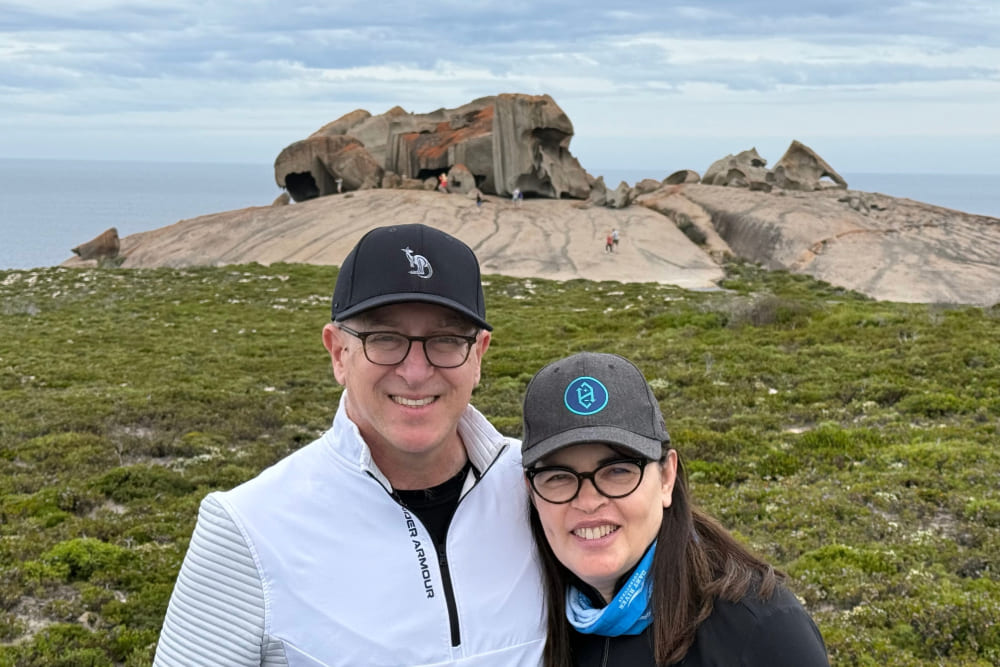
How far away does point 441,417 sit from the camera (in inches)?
127

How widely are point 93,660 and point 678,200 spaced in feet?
180

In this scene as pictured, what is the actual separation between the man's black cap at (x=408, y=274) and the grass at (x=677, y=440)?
524cm

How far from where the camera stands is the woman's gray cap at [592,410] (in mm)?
3115

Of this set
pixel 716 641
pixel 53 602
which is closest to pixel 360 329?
pixel 716 641

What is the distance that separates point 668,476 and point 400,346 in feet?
3.62

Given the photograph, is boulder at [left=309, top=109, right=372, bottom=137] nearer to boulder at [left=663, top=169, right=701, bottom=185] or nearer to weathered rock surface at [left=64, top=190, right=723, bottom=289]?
weathered rock surface at [left=64, top=190, right=723, bottom=289]

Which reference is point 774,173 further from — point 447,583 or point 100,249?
point 447,583

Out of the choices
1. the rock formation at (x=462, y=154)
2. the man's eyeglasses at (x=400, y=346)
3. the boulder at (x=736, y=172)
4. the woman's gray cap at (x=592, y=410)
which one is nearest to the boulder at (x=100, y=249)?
the rock formation at (x=462, y=154)

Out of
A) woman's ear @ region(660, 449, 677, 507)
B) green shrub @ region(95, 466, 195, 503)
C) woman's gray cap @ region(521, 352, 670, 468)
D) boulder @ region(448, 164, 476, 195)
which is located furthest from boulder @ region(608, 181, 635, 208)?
woman's gray cap @ region(521, 352, 670, 468)

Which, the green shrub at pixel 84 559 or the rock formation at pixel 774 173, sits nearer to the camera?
the green shrub at pixel 84 559

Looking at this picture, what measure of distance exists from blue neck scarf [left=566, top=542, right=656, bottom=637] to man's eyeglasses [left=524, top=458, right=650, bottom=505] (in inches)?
12.0

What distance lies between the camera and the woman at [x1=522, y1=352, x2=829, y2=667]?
10.1 ft

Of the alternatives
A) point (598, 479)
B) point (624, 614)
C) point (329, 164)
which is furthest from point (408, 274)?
point (329, 164)

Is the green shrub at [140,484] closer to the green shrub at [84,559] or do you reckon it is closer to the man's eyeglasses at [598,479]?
the green shrub at [84,559]
